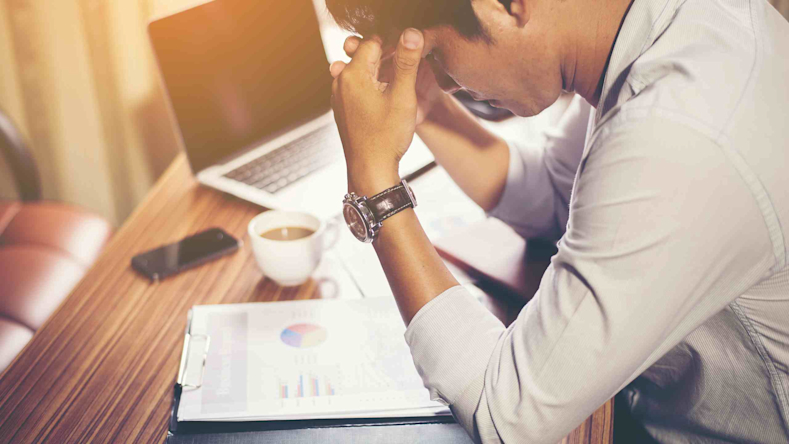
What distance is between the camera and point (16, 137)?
1430 millimetres

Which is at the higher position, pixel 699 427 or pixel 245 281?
pixel 245 281

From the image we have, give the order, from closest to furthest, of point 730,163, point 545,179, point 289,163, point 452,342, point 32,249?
point 730,163
point 452,342
point 545,179
point 289,163
point 32,249

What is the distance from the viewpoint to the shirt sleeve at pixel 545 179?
1.01 m

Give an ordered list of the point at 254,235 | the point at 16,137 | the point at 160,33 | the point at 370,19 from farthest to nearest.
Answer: the point at 16,137
the point at 160,33
the point at 254,235
the point at 370,19

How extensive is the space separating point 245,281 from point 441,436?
0.39 meters

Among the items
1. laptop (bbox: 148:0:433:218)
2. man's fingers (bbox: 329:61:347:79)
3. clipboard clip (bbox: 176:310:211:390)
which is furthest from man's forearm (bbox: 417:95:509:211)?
clipboard clip (bbox: 176:310:211:390)

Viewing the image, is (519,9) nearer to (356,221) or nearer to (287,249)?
(356,221)

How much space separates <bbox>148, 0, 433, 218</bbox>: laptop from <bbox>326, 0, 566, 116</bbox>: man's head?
1.26 feet

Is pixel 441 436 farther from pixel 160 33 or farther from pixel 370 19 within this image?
pixel 160 33

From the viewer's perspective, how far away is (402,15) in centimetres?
72

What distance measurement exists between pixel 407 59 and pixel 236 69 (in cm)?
57

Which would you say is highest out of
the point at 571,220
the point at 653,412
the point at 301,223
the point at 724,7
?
the point at 724,7

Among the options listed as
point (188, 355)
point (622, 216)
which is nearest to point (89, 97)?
point (188, 355)

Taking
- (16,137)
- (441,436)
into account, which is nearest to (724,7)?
(441,436)
